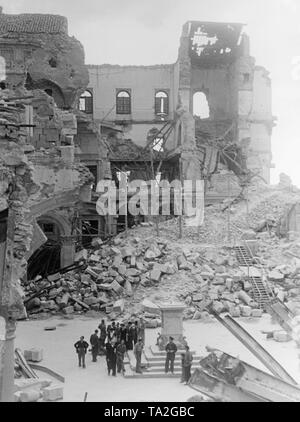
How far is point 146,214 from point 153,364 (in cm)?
1668

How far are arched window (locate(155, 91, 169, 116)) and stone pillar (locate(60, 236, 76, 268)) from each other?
50.3 feet

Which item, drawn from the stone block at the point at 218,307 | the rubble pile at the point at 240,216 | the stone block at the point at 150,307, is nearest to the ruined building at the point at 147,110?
the rubble pile at the point at 240,216

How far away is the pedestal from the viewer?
14820 millimetres

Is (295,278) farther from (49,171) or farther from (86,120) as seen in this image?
(86,120)

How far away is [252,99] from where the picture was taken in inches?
1454

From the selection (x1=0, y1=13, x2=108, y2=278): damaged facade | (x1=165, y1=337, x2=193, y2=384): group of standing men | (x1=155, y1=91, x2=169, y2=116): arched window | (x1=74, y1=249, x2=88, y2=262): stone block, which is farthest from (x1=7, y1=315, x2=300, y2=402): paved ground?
A: (x1=155, y1=91, x2=169, y2=116): arched window

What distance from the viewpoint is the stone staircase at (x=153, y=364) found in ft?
43.9

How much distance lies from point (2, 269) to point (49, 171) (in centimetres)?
884

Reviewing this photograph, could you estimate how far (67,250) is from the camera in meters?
25.3

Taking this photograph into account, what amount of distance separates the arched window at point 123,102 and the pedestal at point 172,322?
2483 cm

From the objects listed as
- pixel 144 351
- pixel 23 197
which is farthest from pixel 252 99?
pixel 23 197

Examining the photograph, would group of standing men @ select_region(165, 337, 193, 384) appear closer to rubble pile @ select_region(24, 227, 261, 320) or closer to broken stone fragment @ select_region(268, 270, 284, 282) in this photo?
rubble pile @ select_region(24, 227, 261, 320)

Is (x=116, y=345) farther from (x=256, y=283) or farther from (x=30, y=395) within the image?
(x=256, y=283)

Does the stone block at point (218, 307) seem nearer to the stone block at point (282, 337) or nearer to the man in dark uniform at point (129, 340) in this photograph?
the stone block at point (282, 337)
